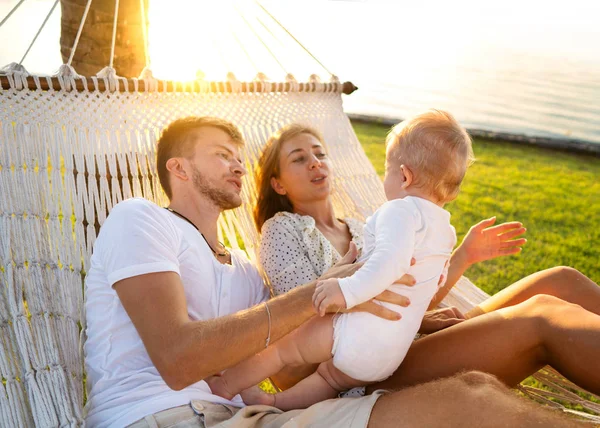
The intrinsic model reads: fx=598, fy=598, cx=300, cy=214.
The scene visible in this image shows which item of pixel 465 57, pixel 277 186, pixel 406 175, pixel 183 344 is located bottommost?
pixel 183 344

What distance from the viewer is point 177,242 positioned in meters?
1.56

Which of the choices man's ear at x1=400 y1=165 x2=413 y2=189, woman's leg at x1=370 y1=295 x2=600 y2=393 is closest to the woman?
woman's leg at x1=370 y1=295 x2=600 y2=393

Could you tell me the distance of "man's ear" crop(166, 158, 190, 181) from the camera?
181 cm

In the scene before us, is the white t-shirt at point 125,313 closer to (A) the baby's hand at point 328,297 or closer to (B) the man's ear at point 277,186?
(A) the baby's hand at point 328,297

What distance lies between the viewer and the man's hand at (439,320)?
1.74 m

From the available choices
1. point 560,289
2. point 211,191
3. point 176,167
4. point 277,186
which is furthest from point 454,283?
point 176,167

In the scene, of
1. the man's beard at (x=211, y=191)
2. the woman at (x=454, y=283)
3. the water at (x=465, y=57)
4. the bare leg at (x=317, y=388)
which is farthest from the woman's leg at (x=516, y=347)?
the water at (x=465, y=57)

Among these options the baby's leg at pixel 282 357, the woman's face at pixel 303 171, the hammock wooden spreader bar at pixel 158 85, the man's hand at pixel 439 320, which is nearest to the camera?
the baby's leg at pixel 282 357

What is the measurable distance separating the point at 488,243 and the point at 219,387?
0.98 m

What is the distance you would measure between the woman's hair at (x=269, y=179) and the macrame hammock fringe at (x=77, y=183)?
2.0 inches

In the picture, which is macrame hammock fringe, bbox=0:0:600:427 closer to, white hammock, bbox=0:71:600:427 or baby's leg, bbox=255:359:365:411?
white hammock, bbox=0:71:600:427

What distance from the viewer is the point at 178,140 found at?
6.12 feet

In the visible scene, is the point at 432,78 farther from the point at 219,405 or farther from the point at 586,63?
the point at 219,405

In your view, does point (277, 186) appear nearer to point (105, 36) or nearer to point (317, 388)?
point (317, 388)
